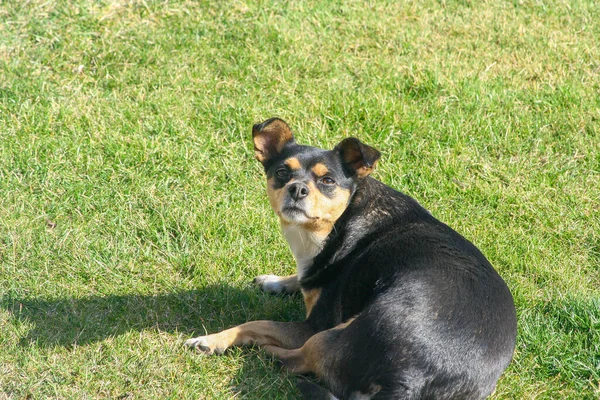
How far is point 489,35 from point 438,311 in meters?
5.34

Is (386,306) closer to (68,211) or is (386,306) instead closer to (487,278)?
(487,278)

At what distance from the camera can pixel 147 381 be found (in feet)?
16.6

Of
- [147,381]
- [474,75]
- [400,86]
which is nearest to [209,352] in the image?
[147,381]

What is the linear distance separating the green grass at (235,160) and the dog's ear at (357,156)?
4.09ft

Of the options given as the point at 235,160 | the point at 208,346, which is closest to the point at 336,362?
the point at 208,346

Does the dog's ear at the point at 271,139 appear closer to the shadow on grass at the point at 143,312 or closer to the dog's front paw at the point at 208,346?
the shadow on grass at the point at 143,312

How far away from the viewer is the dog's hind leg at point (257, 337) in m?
5.31

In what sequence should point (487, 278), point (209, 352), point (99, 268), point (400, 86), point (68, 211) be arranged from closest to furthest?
1. point (487, 278)
2. point (209, 352)
3. point (99, 268)
4. point (68, 211)
5. point (400, 86)

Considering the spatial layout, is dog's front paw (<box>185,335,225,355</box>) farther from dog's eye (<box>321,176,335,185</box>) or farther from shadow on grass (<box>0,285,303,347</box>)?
dog's eye (<box>321,176,335,185</box>)

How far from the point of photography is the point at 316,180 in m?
5.37

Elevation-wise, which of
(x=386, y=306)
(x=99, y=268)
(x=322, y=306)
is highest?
(x=386, y=306)

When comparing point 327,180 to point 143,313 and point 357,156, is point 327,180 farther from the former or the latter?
point 143,313

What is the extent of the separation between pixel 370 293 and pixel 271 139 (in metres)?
1.50

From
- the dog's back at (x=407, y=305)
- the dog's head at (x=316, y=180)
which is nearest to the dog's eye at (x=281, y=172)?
the dog's head at (x=316, y=180)
